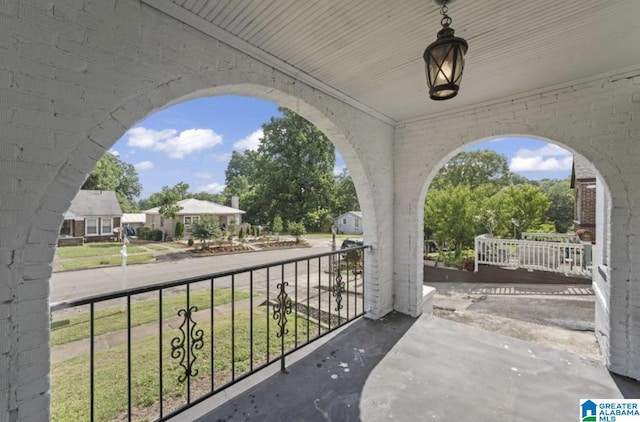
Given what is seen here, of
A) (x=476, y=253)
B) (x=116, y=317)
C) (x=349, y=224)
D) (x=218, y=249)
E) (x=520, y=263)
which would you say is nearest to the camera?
(x=116, y=317)

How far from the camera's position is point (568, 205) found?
21594 mm

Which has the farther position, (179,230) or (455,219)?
(179,230)

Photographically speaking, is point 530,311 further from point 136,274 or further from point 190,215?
point 190,215

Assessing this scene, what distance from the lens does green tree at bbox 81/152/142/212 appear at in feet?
71.6

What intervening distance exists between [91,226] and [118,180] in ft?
48.7

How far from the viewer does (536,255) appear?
6969mm

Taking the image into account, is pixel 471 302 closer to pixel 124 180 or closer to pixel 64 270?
pixel 64 270

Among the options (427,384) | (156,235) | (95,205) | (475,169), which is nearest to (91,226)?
(95,205)

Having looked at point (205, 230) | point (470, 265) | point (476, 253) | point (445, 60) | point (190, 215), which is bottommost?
point (470, 265)

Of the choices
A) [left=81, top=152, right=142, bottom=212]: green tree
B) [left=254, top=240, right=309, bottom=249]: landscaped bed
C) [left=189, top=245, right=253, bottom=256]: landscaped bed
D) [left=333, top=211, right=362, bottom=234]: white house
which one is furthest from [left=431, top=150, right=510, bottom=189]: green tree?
[left=81, top=152, right=142, bottom=212]: green tree

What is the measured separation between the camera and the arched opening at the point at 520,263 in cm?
357

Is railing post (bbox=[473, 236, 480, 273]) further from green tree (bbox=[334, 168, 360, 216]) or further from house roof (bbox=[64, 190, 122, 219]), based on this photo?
house roof (bbox=[64, 190, 122, 219])

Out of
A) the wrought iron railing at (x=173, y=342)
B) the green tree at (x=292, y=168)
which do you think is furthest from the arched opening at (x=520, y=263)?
the green tree at (x=292, y=168)

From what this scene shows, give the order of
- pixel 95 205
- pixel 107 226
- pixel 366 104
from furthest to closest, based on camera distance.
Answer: pixel 107 226 < pixel 95 205 < pixel 366 104
